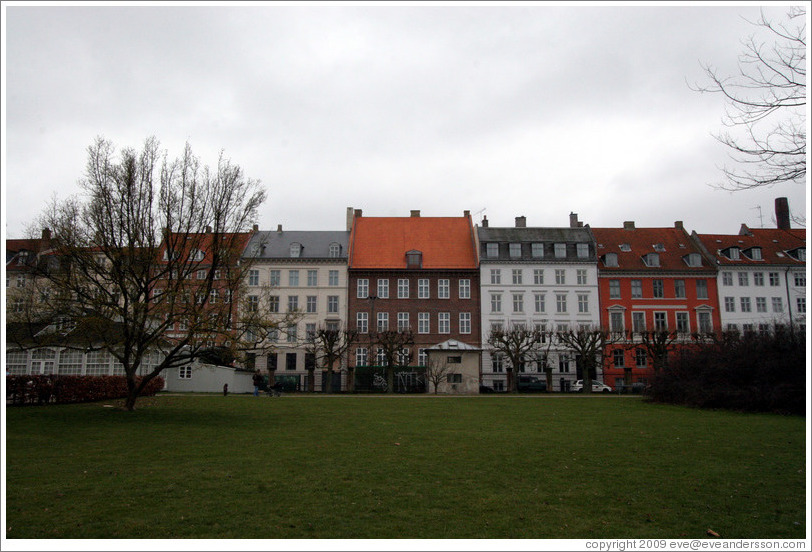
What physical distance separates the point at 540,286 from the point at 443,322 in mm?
9392

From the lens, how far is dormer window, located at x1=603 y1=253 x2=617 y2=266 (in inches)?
2256

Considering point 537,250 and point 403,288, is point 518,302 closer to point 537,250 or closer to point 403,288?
point 537,250

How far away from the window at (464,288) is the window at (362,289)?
331 inches

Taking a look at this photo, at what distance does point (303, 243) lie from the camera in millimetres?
59062

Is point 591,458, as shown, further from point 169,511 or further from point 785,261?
point 785,261

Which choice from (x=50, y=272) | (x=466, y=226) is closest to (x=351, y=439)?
(x=50, y=272)

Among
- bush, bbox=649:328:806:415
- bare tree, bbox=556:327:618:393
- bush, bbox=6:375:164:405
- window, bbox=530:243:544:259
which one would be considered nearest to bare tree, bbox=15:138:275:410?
bush, bbox=6:375:164:405

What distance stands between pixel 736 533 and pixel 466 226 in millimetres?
56091

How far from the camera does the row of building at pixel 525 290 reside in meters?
55.0

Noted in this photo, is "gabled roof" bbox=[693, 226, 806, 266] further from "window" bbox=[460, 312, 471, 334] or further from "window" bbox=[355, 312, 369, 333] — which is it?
"window" bbox=[355, 312, 369, 333]

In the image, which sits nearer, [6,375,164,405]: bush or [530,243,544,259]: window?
[6,375,164,405]: bush

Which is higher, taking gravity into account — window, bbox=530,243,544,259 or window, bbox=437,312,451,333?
window, bbox=530,243,544,259

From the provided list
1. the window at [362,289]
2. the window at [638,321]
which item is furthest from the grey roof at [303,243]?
the window at [638,321]

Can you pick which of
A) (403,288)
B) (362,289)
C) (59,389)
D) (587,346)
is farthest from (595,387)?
(59,389)
